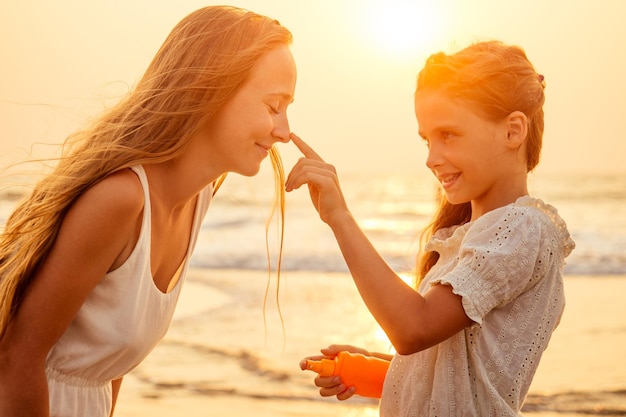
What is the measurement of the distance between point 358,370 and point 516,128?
1021 mm

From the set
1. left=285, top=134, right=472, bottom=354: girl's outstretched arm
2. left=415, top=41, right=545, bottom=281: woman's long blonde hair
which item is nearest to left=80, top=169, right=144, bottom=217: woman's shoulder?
left=285, top=134, right=472, bottom=354: girl's outstretched arm

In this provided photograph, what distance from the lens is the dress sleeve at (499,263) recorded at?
2.52 m

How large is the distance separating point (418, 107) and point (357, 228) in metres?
0.49

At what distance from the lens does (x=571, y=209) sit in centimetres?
2072

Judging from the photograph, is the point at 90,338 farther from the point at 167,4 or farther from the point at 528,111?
the point at 167,4

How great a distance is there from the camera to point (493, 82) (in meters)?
2.72

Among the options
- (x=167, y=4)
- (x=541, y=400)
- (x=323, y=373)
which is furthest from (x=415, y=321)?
(x=167, y=4)

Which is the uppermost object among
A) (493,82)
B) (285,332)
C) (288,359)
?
(493,82)

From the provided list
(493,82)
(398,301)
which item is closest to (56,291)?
(398,301)

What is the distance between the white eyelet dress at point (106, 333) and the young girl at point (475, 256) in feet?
1.89

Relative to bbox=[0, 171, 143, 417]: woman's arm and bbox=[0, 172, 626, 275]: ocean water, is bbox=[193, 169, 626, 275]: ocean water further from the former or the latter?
bbox=[0, 171, 143, 417]: woman's arm

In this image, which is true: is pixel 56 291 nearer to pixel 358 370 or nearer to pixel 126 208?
pixel 126 208

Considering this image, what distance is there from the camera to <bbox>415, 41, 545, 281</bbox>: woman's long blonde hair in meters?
2.71

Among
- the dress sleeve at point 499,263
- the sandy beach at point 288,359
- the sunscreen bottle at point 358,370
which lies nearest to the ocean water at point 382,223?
the sandy beach at point 288,359
